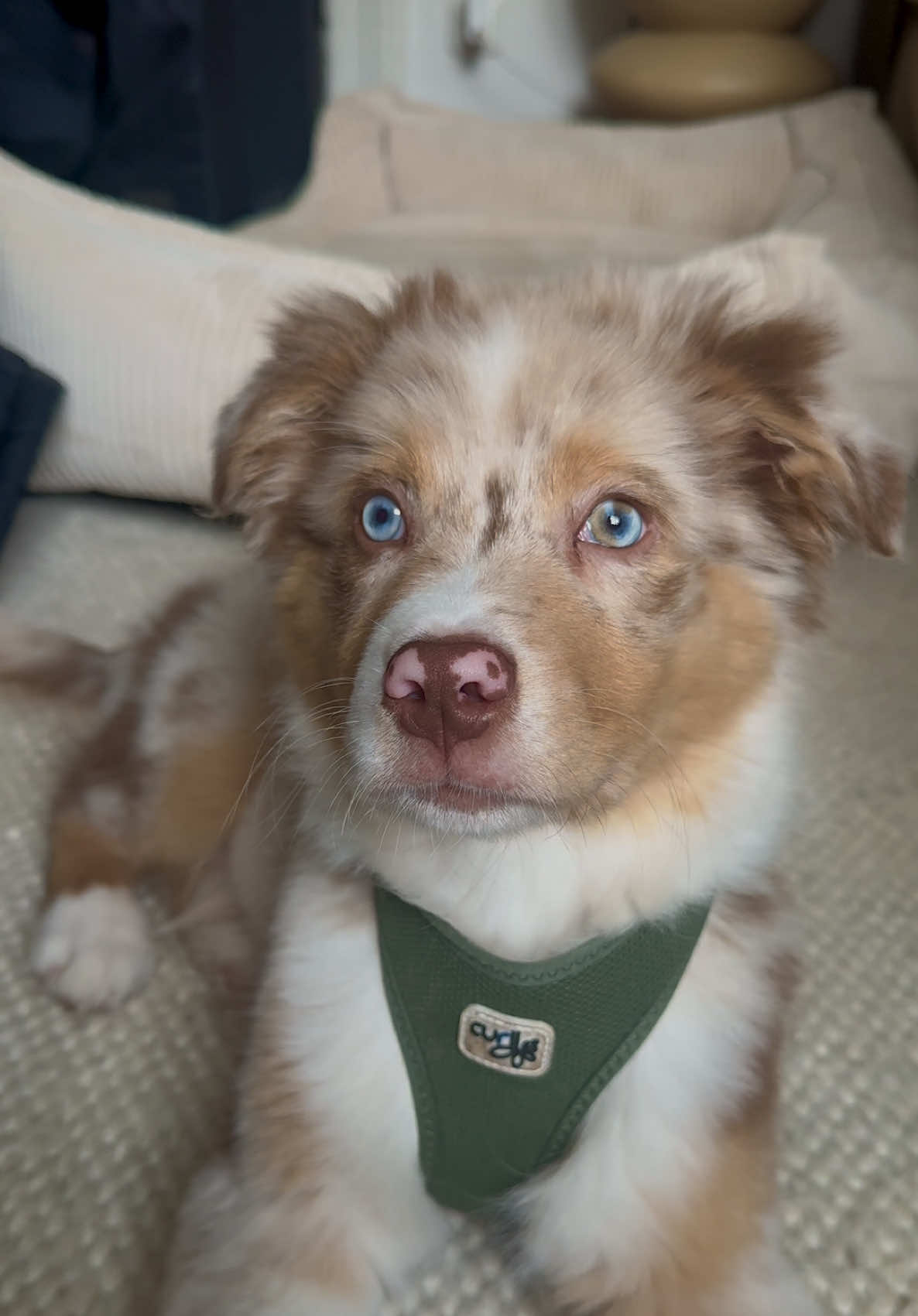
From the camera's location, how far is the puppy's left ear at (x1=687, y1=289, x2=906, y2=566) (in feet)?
4.17

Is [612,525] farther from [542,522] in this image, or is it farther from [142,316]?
[142,316]

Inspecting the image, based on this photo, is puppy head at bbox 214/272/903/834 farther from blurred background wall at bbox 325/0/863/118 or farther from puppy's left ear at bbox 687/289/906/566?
blurred background wall at bbox 325/0/863/118

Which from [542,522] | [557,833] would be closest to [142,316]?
[542,522]

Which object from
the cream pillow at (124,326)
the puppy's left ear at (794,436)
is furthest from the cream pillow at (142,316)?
the puppy's left ear at (794,436)

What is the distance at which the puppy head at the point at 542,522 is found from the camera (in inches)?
42.3

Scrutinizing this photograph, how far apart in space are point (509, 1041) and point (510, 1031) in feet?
0.04

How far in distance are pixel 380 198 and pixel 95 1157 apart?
14.0 feet

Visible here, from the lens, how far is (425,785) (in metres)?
1.10

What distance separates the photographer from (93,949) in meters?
1.75

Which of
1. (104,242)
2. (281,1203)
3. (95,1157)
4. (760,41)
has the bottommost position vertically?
(95,1157)

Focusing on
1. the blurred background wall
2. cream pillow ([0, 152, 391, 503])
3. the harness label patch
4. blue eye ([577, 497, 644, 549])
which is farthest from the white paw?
the blurred background wall

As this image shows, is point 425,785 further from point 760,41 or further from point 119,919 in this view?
point 760,41

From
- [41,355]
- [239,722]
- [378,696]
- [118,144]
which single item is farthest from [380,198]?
[378,696]

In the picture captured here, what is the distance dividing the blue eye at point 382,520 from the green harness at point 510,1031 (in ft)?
1.55
